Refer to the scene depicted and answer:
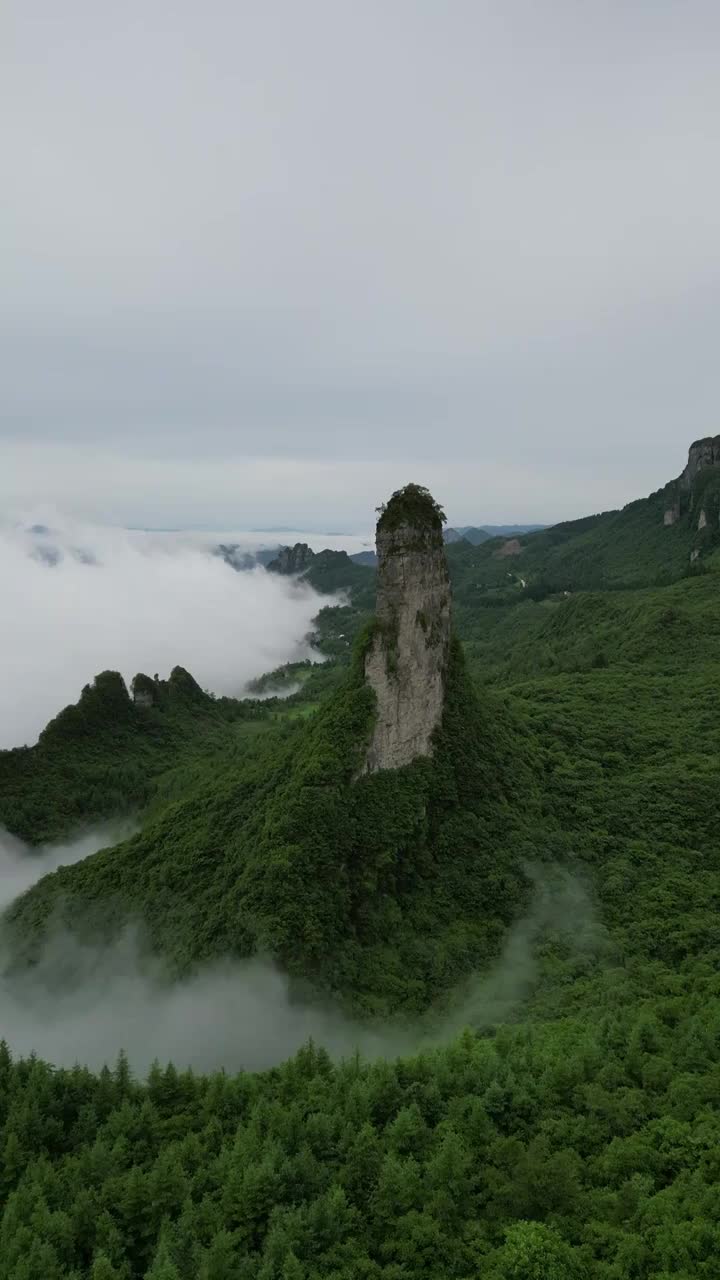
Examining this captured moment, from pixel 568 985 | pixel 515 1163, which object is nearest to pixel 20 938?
pixel 568 985

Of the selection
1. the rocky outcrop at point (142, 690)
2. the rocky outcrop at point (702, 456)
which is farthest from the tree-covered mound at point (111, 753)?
the rocky outcrop at point (702, 456)

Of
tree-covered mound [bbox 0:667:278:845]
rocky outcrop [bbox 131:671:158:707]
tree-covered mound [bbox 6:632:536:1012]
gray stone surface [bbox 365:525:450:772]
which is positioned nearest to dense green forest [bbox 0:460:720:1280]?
tree-covered mound [bbox 6:632:536:1012]

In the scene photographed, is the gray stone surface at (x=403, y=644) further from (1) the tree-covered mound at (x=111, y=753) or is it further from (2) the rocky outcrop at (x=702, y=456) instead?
(2) the rocky outcrop at (x=702, y=456)

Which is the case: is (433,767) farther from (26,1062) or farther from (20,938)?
(20,938)

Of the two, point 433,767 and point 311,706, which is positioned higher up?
point 433,767

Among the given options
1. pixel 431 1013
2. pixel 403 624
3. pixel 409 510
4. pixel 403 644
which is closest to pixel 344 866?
pixel 431 1013

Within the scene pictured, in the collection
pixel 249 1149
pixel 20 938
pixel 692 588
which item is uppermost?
pixel 692 588
